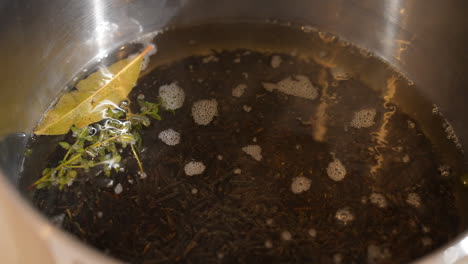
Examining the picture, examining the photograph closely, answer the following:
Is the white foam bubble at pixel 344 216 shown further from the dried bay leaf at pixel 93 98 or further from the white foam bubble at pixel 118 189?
the dried bay leaf at pixel 93 98

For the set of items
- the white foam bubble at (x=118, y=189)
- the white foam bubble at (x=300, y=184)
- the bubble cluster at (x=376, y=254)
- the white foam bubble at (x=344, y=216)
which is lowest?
the bubble cluster at (x=376, y=254)

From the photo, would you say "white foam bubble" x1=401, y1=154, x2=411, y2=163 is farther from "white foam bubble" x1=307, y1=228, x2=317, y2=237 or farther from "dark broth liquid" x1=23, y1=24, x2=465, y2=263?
"white foam bubble" x1=307, y1=228, x2=317, y2=237

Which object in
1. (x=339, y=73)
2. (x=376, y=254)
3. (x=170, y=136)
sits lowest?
(x=376, y=254)

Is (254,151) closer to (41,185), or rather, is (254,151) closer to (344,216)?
→ (344,216)

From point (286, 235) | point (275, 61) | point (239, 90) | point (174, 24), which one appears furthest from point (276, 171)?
point (174, 24)

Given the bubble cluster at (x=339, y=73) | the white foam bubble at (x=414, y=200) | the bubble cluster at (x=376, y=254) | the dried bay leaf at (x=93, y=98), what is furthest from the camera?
the bubble cluster at (x=339, y=73)

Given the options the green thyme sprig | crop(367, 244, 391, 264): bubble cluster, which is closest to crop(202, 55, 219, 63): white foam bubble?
the green thyme sprig

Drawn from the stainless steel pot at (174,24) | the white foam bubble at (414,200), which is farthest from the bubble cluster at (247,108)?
the white foam bubble at (414,200)

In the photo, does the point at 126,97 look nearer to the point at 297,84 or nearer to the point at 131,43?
the point at 131,43
